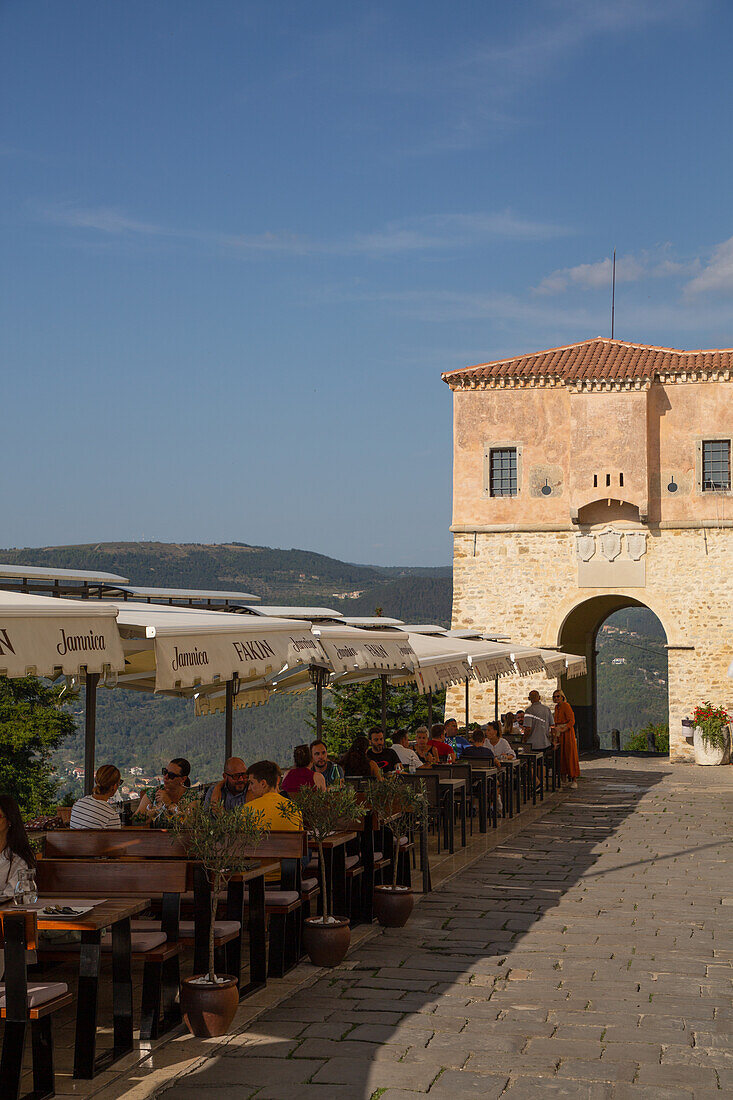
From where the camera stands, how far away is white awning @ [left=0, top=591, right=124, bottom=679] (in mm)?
5895

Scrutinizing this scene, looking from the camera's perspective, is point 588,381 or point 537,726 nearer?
point 537,726

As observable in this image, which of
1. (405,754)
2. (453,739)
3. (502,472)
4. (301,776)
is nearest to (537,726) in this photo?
(453,739)

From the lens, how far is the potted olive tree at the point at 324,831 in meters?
7.59

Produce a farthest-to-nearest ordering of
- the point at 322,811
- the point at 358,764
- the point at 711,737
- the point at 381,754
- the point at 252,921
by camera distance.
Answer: the point at 711,737, the point at 381,754, the point at 358,764, the point at 322,811, the point at 252,921

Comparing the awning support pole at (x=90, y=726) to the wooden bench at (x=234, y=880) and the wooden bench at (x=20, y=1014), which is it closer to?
the wooden bench at (x=234, y=880)

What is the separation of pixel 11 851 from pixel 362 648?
5270 millimetres

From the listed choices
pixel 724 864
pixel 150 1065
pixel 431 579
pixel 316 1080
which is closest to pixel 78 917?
pixel 150 1065

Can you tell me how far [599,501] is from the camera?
29.2 m

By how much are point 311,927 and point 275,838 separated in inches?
24.9

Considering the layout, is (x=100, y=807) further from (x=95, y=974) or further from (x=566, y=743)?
(x=566, y=743)

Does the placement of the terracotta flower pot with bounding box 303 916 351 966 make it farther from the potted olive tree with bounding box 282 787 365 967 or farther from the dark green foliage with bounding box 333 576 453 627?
the dark green foliage with bounding box 333 576 453 627

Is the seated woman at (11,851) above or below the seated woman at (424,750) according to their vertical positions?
above

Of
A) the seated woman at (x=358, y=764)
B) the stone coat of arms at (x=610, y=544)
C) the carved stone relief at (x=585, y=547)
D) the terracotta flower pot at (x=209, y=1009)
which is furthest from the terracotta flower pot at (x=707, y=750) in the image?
the terracotta flower pot at (x=209, y=1009)

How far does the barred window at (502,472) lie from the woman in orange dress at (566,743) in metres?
9.48
